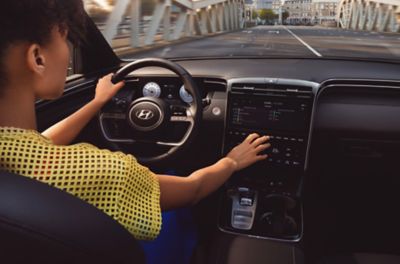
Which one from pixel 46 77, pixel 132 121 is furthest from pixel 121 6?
pixel 46 77

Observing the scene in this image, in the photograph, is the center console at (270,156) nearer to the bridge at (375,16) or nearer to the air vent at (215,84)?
the air vent at (215,84)

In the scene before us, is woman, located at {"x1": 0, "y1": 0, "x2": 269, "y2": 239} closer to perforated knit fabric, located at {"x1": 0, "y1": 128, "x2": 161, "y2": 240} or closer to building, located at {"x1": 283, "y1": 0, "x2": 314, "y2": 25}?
perforated knit fabric, located at {"x1": 0, "y1": 128, "x2": 161, "y2": 240}

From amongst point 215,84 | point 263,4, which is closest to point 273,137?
point 215,84

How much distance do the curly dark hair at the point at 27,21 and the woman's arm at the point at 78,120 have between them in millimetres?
931

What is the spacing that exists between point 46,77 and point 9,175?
0.27m

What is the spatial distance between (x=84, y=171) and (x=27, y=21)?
1.14ft

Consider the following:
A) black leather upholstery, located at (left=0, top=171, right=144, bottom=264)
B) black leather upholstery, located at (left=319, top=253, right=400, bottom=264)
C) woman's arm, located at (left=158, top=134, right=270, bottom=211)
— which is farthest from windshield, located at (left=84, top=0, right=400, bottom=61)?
black leather upholstery, located at (left=0, top=171, right=144, bottom=264)

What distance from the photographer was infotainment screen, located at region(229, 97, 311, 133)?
2199 millimetres

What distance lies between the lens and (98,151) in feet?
3.38

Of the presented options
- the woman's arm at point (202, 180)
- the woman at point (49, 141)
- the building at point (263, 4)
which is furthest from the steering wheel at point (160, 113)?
the building at point (263, 4)

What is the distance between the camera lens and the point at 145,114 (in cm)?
208

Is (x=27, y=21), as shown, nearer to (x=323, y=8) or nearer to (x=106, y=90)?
(x=106, y=90)

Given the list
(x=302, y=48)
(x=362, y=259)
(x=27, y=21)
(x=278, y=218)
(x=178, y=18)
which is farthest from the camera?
(x=178, y=18)

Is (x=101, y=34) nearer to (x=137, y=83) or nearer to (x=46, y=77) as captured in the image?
(x=137, y=83)
